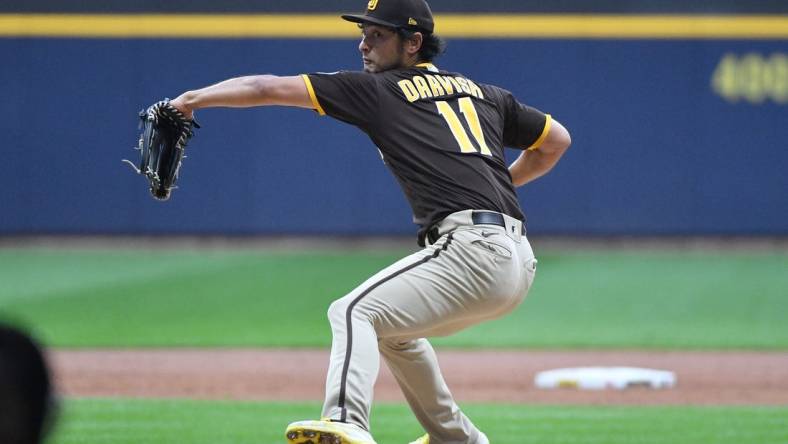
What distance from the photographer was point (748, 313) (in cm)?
1128

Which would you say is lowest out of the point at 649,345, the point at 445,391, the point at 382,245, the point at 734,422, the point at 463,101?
the point at 382,245

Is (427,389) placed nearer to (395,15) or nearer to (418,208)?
(418,208)

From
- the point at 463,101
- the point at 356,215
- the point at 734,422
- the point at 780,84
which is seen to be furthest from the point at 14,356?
the point at 780,84

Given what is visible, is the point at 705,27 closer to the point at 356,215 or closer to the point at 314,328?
the point at 356,215

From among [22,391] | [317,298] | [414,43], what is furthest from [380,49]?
[317,298]

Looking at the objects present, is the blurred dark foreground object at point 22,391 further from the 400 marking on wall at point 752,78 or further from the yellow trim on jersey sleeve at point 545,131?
the 400 marking on wall at point 752,78

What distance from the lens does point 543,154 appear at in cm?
482

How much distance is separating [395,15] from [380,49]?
0.45ft

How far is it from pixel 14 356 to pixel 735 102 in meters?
15.1

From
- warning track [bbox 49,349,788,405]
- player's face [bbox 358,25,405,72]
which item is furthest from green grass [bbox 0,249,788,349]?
player's face [bbox 358,25,405,72]

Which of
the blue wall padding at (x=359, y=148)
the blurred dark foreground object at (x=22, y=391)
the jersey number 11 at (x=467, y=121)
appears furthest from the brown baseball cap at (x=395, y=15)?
the blue wall padding at (x=359, y=148)

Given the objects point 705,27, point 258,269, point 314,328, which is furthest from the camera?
point 705,27

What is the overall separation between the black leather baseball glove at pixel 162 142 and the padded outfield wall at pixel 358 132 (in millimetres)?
11361

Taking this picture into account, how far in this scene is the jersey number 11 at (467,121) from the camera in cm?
413
